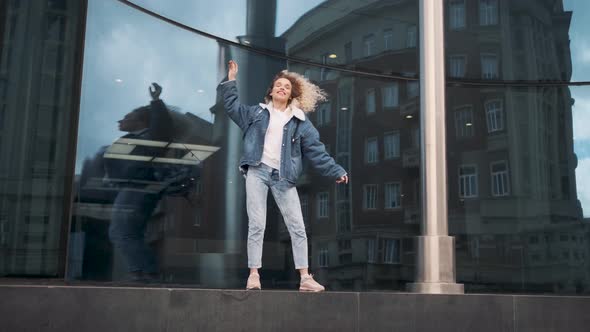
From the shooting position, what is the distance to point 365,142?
22.7ft

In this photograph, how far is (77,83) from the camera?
19.2 ft

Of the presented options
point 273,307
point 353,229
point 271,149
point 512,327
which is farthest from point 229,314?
point 353,229

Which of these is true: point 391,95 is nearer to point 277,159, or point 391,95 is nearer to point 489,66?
point 489,66

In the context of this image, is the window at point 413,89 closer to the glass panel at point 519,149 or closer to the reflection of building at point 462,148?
the reflection of building at point 462,148

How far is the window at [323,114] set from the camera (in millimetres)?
6914

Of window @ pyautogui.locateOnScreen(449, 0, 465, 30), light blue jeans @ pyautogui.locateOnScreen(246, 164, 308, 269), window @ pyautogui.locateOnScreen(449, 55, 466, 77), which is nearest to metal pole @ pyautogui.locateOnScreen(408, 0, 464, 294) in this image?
light blue jeans @ pyautogui.locateOnScreen(246, 164, 308, 269)

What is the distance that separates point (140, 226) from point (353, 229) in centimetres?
219

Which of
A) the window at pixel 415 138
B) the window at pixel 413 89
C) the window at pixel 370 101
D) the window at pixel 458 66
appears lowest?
the window at pixel 415 138

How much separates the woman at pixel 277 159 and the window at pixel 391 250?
1809 millimetres

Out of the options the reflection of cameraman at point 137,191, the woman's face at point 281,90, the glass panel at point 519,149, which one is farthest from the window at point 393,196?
the reflection of cameraman at point 137,191

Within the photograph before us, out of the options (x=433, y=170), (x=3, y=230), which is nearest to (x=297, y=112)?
(x=433, y=170)

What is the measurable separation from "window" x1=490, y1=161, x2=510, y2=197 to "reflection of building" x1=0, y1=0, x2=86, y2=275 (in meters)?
4.45

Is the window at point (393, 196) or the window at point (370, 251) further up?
the window at point (393, 196)

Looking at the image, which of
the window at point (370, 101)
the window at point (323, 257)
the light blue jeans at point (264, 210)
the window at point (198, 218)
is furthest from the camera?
the window at point (370, 101)
